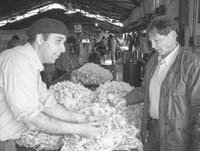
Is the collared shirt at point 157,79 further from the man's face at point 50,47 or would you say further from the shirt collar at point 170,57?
the man's face at point 50,47

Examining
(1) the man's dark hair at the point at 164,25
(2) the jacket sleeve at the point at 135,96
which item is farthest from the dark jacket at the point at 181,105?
(2) the jacket sleeve at the point at 135,96

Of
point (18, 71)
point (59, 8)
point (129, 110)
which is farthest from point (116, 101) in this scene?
point (59, 8)

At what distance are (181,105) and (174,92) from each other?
13cm

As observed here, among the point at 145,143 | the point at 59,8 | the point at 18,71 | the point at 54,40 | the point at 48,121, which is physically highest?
the point at 59,8

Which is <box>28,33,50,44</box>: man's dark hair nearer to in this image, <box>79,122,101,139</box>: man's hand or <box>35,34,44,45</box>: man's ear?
<box>35,34,44,45</box>: man's ear

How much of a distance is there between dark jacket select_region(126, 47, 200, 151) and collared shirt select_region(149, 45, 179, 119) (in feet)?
0.46

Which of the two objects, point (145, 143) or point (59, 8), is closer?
point (145, 143)

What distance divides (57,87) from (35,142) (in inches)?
30.9

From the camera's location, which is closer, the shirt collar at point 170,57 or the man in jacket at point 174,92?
the man in jacket at point 174,92

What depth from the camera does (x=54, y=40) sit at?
191cm

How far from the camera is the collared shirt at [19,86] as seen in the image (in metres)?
1.68

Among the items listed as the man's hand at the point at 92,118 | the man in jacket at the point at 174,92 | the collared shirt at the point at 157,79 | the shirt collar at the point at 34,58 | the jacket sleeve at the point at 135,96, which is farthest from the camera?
the jacket sleeve at the point at 135,96

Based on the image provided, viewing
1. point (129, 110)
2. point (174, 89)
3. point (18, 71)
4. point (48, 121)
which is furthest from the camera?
point (129, 110)

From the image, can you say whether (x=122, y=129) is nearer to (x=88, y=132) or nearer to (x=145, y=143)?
(x=88, y=132)
